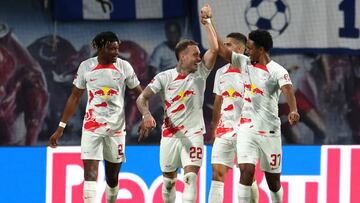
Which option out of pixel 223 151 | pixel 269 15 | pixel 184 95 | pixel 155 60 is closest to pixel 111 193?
pixel 223 151

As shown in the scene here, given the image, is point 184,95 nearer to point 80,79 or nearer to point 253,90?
point 253,90

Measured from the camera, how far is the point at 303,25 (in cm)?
1171

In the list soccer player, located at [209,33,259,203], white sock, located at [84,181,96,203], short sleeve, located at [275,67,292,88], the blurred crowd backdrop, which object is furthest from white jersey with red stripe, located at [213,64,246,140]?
the blurred crowd backdrop

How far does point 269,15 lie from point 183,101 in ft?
13.7

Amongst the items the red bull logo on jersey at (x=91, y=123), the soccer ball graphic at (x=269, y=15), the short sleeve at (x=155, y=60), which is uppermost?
the soccer ball graphic at (x=269, y=15)

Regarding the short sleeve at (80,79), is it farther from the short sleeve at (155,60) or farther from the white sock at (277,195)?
the short sleeve at (155,60)

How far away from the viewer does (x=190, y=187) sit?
7.71m

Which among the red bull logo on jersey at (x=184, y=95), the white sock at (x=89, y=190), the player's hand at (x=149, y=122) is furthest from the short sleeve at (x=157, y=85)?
the white sock at (x=89, y=190)

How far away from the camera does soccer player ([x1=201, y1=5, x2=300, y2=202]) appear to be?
7527 millimetres

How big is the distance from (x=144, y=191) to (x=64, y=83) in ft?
8.62

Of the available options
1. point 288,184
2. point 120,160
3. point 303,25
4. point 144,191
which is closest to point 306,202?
point 288,184

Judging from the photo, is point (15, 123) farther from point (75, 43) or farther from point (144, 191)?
point (144, 191)

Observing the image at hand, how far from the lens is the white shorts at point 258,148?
756cm

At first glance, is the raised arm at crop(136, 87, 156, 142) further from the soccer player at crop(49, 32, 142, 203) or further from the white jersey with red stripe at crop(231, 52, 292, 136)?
the white jersey with red stripe at crop(231, 52, 292, 136)
